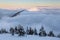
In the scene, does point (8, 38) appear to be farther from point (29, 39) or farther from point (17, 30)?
point (17, 30)

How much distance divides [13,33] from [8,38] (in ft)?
25.0

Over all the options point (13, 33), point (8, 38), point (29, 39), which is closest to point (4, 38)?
point (8, 38)

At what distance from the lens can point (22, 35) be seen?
55.9m

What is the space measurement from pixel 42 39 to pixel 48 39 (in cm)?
119

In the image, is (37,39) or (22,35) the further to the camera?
(22,35)

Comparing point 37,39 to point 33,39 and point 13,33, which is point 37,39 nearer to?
point 33,39

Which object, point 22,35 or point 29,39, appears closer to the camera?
point 29,39

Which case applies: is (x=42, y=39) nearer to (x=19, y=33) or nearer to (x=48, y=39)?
(x=48, y=39)

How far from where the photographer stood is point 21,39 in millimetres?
50281

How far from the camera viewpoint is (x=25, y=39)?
50000 millimetres

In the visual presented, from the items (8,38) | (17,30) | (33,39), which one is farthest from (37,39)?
(17,30)

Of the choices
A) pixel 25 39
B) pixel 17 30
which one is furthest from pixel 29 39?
pixel 17 30

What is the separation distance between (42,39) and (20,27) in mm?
9465

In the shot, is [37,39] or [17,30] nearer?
[37,39]
